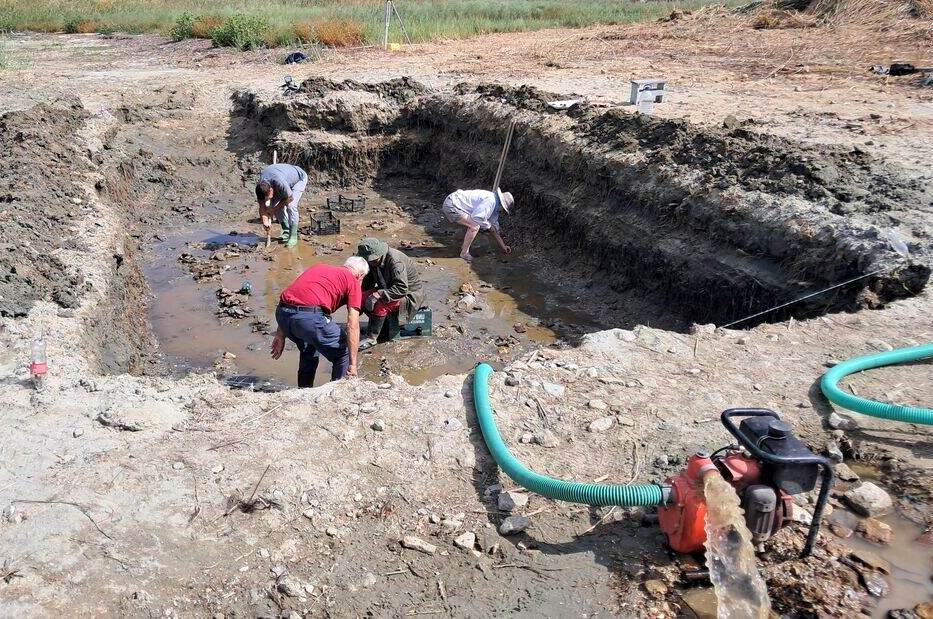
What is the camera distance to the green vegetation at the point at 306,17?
803 inches

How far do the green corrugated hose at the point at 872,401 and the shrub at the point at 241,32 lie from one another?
19.4m

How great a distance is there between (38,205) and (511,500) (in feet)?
21.9

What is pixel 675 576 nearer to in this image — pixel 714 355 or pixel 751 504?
pixel 751 504

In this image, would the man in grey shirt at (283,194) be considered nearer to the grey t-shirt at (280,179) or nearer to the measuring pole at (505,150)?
the grey t-shirt at (280,179)

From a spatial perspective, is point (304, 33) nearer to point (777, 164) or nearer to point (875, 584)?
point (777, 164)

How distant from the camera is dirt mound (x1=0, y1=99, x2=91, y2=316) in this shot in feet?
20.0

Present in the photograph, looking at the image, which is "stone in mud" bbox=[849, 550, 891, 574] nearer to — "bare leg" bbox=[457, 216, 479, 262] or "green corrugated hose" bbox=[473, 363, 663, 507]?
"green corrugated hose" bbox=[473, 363, 663, 507]

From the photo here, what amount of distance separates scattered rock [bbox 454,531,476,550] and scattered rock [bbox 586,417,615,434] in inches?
42.9

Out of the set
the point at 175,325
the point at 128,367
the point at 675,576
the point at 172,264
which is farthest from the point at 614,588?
the point at 172,264

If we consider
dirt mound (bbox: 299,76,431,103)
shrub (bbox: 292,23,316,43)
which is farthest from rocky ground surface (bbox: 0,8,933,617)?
shrub (bbox: 292,23,316,43)

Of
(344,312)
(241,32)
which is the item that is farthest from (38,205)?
(241,32)

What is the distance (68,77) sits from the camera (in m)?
16.7

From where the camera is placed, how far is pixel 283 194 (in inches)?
390

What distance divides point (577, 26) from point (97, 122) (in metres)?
17.5
